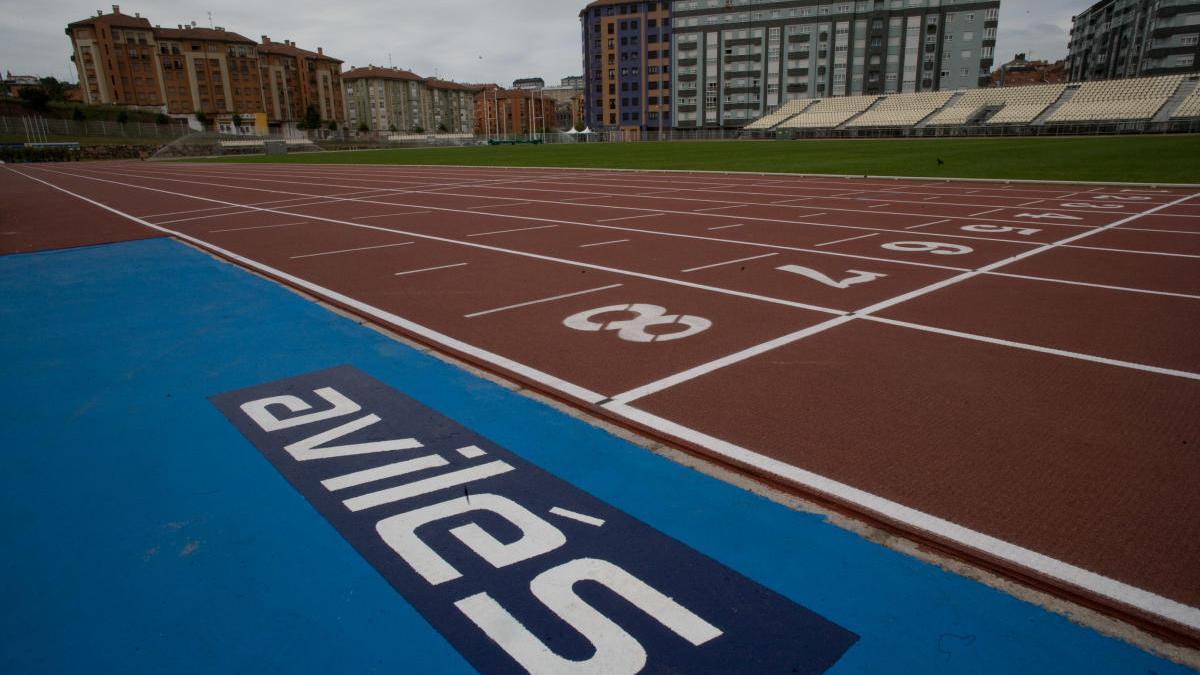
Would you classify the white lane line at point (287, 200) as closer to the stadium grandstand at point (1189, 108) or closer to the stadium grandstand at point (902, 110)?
the stadium grandstand at point (902, 110)

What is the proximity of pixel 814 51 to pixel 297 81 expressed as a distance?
110012 mm

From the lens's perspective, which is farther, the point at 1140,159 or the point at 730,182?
the point at 1140,159

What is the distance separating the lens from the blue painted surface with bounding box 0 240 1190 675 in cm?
275

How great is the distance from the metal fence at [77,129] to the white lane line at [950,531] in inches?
4298

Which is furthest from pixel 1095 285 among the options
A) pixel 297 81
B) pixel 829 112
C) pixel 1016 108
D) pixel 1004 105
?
pixel 297 81

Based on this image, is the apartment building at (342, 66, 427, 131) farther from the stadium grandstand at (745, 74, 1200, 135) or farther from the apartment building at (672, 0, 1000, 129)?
the stadium grandstand at (745, 74, 1200, 135)

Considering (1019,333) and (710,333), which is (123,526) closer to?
(710,333)

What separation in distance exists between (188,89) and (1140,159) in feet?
483

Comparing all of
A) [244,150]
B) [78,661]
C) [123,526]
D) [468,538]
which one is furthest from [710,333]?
[244,150]

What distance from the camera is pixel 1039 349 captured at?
248 inches

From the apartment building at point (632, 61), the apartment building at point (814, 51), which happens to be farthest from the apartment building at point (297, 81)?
the apartment building at point (814, 51)

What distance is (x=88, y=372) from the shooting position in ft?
20.0

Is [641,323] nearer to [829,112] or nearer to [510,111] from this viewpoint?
[829,112]

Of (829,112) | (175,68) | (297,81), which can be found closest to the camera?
(829,112)
